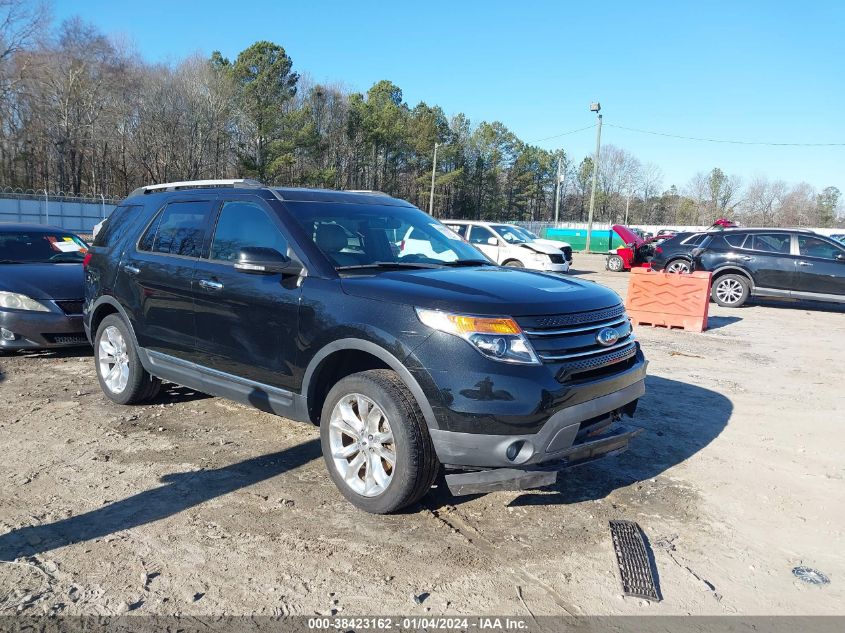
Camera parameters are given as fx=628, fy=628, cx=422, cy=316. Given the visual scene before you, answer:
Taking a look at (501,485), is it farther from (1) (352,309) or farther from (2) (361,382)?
(1) (352,309)

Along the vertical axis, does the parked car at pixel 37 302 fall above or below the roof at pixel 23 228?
below

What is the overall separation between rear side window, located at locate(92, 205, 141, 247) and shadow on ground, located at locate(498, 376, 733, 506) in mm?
4265

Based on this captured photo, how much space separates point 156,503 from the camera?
379cm

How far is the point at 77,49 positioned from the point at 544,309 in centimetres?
5917

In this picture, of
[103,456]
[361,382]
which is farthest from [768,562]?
[103,456]

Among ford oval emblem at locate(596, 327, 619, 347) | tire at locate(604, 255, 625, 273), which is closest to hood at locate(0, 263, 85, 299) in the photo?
ford oval emblem at locate(596, 327, 619, 347)

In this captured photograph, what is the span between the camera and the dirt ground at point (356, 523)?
2.94m

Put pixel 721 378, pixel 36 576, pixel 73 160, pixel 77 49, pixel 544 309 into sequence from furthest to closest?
pixel 73 160
pixel 77 49
pixel 721 378
pixel 544 309
pixel 36 576

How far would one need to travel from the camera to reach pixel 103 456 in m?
4.48

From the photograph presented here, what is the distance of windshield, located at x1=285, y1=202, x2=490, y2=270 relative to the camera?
4.28 m

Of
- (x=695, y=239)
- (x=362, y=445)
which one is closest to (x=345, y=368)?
(x=362, y=445)

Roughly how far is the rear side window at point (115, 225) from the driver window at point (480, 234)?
13.4 metres

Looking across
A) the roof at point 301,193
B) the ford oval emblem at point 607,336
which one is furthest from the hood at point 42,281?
the ford oval emblem at point 607,336

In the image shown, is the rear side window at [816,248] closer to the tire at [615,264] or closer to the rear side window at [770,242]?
the rear side window at [770,242]
